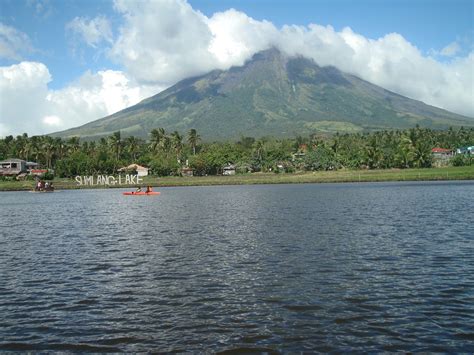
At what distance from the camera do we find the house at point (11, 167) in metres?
134

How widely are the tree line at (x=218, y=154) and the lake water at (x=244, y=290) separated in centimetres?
10810

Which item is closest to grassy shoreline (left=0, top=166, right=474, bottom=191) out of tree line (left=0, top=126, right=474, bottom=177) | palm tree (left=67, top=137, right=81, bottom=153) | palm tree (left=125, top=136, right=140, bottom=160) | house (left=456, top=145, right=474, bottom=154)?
tree line (left=0, top=126, right=474, bottom=177)

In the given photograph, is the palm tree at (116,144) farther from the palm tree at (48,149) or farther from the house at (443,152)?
the house at (443,152)

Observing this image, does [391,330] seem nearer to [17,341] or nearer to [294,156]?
[17,341]

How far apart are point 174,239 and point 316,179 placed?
92.2 m

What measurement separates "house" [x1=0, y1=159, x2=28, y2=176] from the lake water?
115534mm

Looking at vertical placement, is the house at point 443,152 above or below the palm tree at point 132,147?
below

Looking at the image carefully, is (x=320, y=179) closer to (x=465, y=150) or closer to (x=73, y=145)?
(x=465, y=150)

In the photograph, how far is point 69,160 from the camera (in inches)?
5217

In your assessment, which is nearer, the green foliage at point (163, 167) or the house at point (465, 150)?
the green foliage at point (163, 167)

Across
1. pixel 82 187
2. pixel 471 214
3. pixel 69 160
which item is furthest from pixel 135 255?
pixel 69 160

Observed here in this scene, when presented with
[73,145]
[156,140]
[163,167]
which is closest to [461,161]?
[163,167]

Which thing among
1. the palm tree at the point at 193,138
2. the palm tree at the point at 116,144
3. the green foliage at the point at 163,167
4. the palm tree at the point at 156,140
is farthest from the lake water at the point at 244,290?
the palm tree at the point at 193,138

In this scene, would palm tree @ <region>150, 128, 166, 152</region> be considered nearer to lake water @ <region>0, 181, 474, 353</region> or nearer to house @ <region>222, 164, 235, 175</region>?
house @ <region>222, 164, 235, 175</region>
